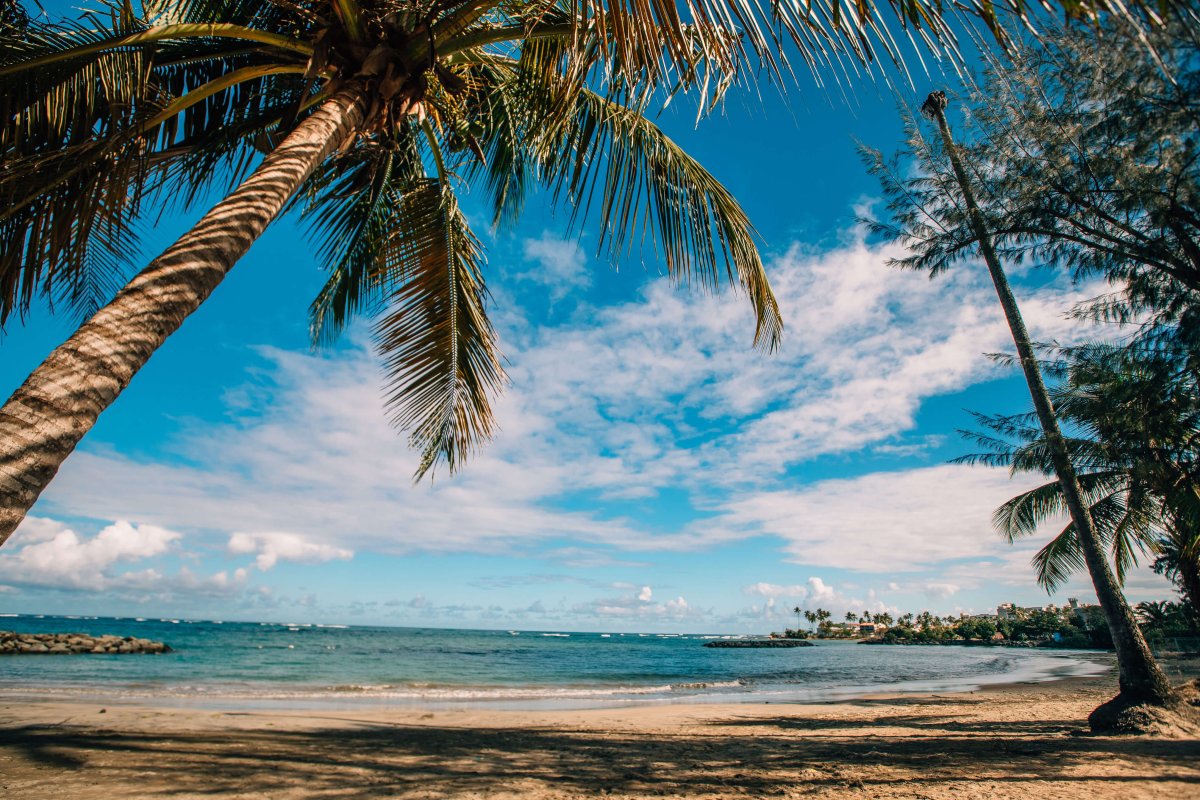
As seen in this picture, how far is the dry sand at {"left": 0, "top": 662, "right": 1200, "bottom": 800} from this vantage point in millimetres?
3973

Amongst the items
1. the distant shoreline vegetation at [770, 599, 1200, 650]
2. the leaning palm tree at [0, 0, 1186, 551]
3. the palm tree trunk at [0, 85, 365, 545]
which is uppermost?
the leaning palm tree at [0, 0, 1186, 551]

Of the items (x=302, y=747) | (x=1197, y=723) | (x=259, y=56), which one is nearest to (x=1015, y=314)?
(x=1197, y=723)

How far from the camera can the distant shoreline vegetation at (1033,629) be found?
23.5m

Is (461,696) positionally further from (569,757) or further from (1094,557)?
(1094,557)

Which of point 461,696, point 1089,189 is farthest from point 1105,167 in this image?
point 461,696

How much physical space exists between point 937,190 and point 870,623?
113 m

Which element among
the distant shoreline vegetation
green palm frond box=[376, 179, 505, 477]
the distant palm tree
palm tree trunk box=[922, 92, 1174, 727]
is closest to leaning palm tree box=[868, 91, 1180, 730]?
palm tree trunk box=[922, 92, 1174, 727]

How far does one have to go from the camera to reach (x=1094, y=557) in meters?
6.81

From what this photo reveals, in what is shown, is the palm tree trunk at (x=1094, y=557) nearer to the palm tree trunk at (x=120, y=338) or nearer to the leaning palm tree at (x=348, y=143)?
the leaning palm tree at (x=348, y=143)

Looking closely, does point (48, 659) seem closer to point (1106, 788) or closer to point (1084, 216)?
point (1106, 788)

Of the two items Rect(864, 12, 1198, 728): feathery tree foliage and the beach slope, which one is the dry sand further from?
Rect(864, 12, 1198, 728): feathery tree foliage

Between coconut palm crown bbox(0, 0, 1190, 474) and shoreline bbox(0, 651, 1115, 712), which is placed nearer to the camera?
coconut palm crown bbox(0, 0, 1190, 474)

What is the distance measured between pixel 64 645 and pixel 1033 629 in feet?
208

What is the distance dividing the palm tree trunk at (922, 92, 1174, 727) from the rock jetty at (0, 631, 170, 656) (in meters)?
30.8
